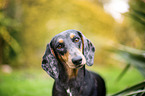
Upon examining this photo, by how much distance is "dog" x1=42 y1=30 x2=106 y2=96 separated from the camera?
6.64 ft

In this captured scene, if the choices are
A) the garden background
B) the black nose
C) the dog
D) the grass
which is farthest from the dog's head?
the garden background

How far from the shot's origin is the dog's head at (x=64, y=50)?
199 centimetres

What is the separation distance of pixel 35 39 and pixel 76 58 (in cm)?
850

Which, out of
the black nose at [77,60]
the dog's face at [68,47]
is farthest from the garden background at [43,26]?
the black nose at [77,60]

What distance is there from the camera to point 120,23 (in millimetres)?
9164

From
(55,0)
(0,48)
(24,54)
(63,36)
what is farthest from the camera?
(55,0)

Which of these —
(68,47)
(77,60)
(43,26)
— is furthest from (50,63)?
(43,26)

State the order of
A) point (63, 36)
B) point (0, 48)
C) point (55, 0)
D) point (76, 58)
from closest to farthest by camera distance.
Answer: point (76, 58) → point (63, 36) → point (0, 48) → point (55, 0)

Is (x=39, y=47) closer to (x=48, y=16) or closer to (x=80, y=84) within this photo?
(x=48, y=16)

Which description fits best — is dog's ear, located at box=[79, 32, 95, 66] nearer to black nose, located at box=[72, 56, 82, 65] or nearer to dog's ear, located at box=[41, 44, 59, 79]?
black nose, located at box=[72, 56, 82, 65]

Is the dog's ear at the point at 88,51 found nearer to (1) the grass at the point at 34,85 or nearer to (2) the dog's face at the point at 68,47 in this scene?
(2) the dog's face at the point at 68,47

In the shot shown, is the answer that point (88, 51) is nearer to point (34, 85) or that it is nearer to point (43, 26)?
point (34, 85)

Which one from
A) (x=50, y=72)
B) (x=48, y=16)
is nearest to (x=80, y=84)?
(x=50, y=72)

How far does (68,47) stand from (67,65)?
0.86ft
